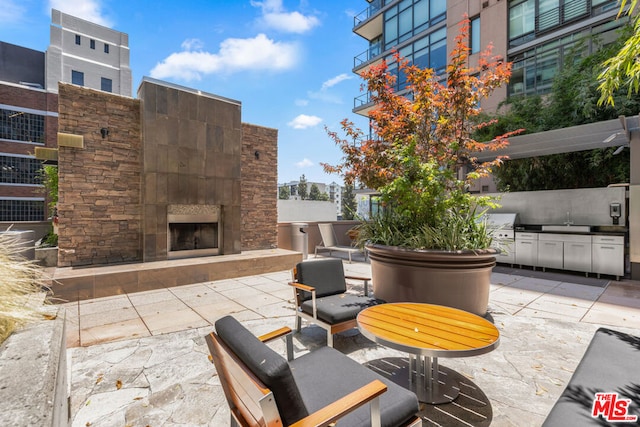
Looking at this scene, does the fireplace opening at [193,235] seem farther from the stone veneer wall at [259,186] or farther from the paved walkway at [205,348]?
the paved walkway at [205,348]

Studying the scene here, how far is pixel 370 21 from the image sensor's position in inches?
682

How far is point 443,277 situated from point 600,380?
5.81 ft

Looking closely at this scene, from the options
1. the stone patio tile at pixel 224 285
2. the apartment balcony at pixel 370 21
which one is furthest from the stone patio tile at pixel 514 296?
the apartment balcony at pixel 370 21

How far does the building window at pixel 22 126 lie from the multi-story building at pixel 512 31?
925 inches

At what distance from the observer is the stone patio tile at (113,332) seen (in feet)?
10.5

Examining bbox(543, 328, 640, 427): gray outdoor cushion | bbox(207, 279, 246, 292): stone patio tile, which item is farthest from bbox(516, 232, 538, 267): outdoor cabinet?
bbox(207, 279, 246, 292): stone patio tile

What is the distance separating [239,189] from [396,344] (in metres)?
6.29

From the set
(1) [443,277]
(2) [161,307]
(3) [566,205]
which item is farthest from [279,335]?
(3) [566,205]

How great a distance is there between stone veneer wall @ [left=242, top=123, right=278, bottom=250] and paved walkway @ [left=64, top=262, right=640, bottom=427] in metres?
2.86

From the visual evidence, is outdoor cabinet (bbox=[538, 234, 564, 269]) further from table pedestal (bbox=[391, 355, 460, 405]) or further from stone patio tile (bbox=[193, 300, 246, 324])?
stone patio tile (bbox=[193, 300, 246, 324])

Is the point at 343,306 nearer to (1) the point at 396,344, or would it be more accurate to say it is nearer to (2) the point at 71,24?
(1) the point at 396,344

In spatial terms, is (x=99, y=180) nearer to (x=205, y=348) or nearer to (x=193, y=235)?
(x=193, y=235)

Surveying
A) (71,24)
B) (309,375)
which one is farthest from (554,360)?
(71,24)

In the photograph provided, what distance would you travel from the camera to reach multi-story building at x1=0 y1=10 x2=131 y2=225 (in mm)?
19797
